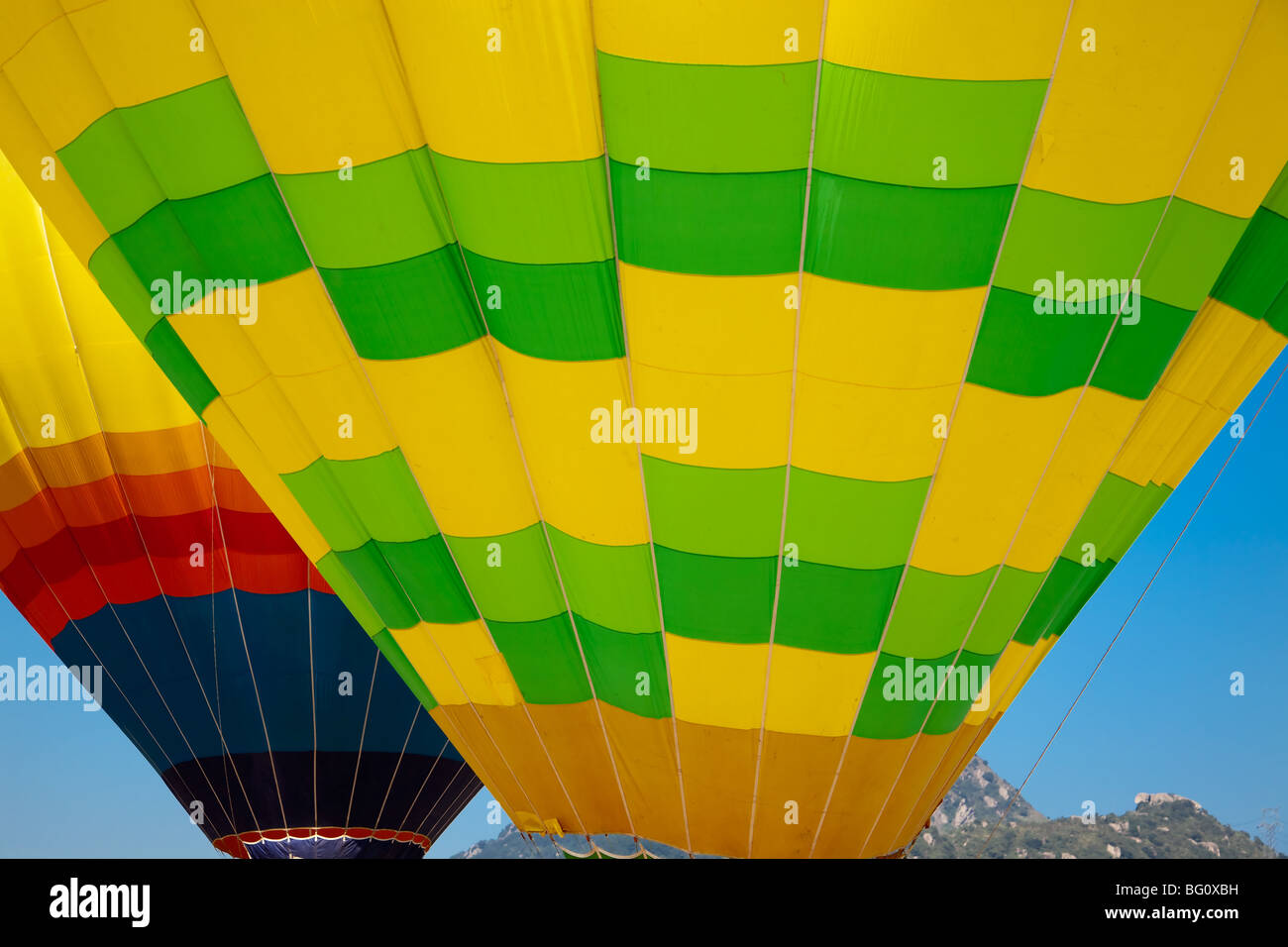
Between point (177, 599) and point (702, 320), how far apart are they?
17.4ft

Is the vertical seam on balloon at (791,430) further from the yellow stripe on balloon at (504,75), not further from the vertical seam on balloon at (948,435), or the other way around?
the yellow stripe on balloon at (504,75)

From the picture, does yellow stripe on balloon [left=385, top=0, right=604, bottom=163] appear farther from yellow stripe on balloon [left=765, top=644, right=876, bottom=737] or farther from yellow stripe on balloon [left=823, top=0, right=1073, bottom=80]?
yellow stripe on balloon [left=765, top=644, right=876, bottom=737]

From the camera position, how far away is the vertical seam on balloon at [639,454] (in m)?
3.37

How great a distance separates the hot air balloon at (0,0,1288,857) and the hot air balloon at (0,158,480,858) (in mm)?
2971

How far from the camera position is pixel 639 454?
381cm

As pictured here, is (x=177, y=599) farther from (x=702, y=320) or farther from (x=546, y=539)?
(x=702, y=320)

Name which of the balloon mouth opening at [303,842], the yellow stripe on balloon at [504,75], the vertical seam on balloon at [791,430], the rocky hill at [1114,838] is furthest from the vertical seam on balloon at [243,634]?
the rocky hill at [1114,838]

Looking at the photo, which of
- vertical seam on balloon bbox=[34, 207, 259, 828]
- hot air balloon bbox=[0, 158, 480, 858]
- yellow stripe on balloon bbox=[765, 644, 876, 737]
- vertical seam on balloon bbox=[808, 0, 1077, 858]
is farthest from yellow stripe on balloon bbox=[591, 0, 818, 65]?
vertical seam on balloon bbox=[34, 207, 259, 828]

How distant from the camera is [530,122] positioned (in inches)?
134

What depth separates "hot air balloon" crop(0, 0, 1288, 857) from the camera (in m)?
3.24

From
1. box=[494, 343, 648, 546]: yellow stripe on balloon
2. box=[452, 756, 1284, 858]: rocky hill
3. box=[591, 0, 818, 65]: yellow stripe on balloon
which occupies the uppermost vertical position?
box=[591, 0, 818, 65]: yellow stripe on balloon

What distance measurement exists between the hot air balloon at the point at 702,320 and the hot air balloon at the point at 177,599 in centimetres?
297
